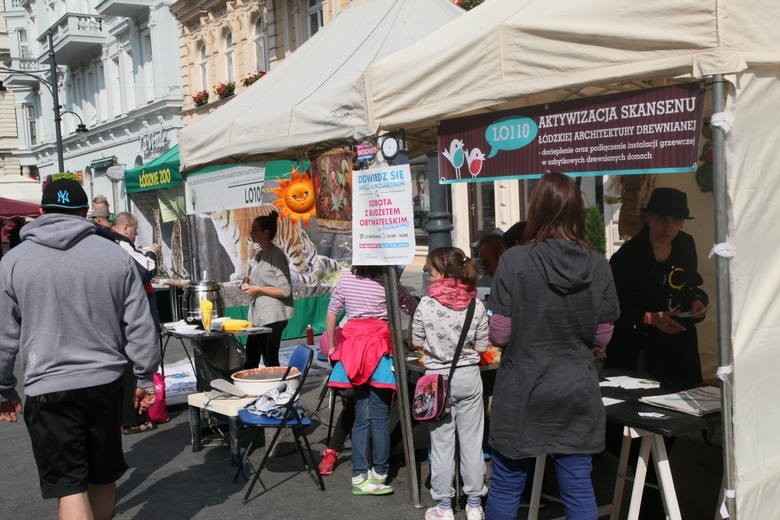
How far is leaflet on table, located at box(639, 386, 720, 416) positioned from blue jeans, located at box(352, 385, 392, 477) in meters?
1.59

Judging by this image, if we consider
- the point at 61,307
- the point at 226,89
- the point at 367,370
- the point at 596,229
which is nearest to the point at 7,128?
the point at 226,89

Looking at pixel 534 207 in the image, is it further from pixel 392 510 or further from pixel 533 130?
pixel 392 510

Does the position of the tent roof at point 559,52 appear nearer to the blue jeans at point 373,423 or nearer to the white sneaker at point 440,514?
the blue jeans at point 373,423

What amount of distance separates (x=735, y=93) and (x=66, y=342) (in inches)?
114

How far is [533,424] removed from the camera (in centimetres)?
311

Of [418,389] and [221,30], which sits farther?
[221,30]

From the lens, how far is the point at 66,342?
3.36m

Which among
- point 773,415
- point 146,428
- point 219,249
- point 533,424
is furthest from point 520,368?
point 219,249

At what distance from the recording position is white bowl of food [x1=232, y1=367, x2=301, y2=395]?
5.03 meters

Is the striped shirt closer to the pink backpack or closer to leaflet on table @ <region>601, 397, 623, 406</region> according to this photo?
leaflet on table @ <region>601, 397, 623, 406</region>

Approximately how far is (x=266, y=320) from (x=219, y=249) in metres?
5.33

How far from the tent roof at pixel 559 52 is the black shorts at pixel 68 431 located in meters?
2.05

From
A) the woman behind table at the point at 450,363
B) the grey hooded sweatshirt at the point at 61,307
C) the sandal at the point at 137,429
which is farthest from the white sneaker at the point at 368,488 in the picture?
the sandal at the point at 137,429

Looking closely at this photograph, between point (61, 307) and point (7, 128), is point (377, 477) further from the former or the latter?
point (7, 128)
